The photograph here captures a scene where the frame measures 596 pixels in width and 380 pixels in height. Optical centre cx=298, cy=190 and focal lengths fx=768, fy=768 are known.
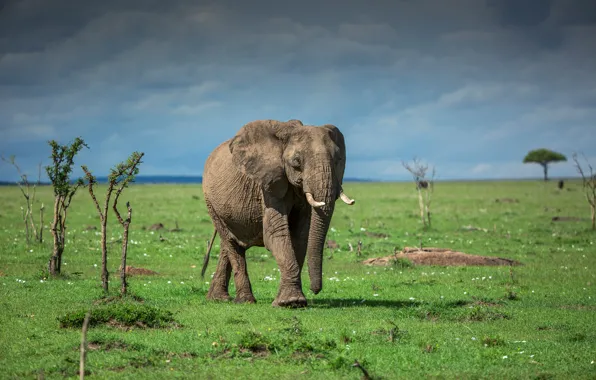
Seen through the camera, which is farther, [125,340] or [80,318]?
[80,318]

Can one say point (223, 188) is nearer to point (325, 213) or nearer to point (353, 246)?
point (325, 213)

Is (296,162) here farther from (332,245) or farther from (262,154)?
(332,245)

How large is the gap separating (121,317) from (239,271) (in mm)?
4084

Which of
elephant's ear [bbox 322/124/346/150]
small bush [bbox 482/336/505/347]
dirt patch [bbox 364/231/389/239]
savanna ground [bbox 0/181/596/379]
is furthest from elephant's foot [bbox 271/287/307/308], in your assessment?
dirt patch [bbox 364/231/389/239]

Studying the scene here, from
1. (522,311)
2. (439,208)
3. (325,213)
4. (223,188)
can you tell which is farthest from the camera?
(439,208)

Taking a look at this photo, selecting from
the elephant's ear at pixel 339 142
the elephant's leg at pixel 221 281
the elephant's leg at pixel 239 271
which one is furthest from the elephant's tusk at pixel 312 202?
the elephant's leg at pixel 221 281

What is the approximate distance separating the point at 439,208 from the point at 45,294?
47.9 meters

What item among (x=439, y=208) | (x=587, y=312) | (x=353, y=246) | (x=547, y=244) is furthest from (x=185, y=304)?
(x=439, y=208)

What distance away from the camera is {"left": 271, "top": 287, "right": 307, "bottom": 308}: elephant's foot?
15734 mm

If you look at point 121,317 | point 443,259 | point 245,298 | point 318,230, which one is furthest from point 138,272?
point 443,259

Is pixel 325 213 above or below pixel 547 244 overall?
above

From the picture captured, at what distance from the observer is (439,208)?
62.5 metres

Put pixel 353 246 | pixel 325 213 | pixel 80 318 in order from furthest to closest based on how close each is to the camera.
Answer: pixel 353 246, pixel 325 213, pixel 80 318

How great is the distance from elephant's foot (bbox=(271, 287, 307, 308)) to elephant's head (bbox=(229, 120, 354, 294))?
75cm
